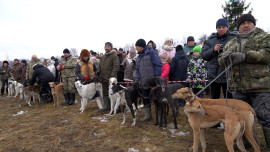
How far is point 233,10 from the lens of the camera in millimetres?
12477

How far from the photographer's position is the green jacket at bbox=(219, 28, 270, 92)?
2.89m

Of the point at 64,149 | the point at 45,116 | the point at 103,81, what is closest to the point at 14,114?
the point at 45,116

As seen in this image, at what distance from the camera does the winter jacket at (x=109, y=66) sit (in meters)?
6.63

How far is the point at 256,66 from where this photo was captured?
301 centimetres

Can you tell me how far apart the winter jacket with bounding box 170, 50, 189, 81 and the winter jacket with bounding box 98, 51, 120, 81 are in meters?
2.12

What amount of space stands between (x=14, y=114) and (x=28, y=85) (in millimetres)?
2745

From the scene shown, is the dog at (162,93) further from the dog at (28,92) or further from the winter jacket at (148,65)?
the dog at (28,92)

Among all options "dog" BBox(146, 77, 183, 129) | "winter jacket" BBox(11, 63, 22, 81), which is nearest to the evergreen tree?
"dog" BBox(146, 77, 183, 129)

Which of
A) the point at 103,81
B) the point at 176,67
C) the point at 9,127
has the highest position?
the point at 176,67

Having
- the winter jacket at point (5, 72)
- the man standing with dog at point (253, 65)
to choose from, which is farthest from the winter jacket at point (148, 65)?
the winter jacket at point (5, 72)

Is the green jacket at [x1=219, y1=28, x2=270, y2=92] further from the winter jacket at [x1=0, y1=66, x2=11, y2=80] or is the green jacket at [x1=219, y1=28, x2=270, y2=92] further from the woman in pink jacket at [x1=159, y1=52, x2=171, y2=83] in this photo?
the winter jacket at [x1=0, y1=66, x2=11, y2=80]

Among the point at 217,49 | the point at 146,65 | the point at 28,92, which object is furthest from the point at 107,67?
the point at 28,92

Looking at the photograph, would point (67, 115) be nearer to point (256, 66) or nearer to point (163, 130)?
point (163, 130)

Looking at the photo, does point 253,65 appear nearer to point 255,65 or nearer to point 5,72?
point 255,65
